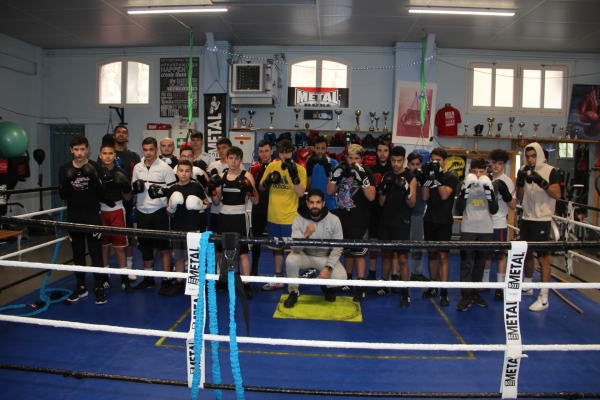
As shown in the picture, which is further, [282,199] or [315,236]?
[282,199]

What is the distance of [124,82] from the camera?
7906 mm

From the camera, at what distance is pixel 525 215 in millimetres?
3807

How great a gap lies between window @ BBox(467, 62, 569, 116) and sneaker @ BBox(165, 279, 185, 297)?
19.2 ft

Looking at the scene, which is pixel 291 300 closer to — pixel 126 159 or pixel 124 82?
pixel 126 159

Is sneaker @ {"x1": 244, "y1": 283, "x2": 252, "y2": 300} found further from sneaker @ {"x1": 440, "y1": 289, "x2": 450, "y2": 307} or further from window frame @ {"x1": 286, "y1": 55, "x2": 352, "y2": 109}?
window frame @ {"x1": 286, "y1": 55, "x2": 352, "y2": 109}

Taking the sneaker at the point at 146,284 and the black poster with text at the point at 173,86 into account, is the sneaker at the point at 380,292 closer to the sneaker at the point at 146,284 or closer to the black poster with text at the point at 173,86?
the sneaker at the point at 146,284

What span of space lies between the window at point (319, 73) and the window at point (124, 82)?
2.79 meters

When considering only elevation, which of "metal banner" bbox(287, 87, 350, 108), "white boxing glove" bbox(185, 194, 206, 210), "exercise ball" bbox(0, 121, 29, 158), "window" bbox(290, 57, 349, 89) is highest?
"window" bbox(290, 57, 349, 89)

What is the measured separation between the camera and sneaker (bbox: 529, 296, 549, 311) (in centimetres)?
354

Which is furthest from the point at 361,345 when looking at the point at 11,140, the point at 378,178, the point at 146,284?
the point at 11,140

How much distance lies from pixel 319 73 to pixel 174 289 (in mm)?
5078

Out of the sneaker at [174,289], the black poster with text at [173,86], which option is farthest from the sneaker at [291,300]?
the black poster with text at [173,86]

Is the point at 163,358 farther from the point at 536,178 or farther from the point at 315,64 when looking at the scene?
the point at 315,64

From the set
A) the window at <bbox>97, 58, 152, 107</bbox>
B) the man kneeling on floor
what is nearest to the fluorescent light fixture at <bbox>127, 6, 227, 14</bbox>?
the window at <bbox>97, 58, 152, 107</bbox>
